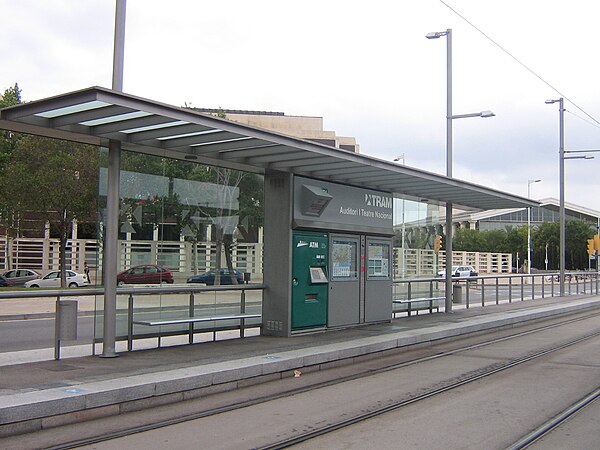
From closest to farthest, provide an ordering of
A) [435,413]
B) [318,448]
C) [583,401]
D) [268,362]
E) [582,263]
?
1. [318,448]
2. [435,413]
3. [583,401]
4. [268,362]
5. [582,263]

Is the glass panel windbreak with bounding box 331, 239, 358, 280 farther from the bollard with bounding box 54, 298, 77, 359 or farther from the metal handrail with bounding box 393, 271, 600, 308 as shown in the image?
the bollard with bounding box 54, 298, 77, 359

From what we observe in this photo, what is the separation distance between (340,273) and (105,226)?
20.1 feet

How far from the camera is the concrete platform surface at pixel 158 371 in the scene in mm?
7352

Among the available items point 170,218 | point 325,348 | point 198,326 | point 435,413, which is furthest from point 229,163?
point 435,413

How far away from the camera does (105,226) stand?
1064cm

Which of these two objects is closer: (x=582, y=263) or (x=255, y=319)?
(x=255, y=319)


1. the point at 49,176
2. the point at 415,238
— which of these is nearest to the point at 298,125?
the point at 49,176

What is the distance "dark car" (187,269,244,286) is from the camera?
12438mm

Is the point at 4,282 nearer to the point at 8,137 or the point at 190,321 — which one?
the point at 8,137

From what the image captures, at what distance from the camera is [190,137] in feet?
35.8

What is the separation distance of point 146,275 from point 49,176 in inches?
1033

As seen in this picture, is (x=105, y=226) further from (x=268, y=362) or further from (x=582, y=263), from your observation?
(x=582, y=263)

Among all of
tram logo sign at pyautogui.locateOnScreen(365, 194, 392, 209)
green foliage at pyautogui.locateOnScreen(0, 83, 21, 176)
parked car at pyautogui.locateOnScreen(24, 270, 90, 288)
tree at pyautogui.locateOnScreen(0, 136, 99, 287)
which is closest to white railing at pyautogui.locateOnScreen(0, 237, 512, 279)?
tram logo sign at pyautogui.locateOnScreen(365, 194, 392, 209)

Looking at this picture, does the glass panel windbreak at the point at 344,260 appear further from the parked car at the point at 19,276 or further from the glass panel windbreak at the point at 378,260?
the parked car at the point at 19,276
